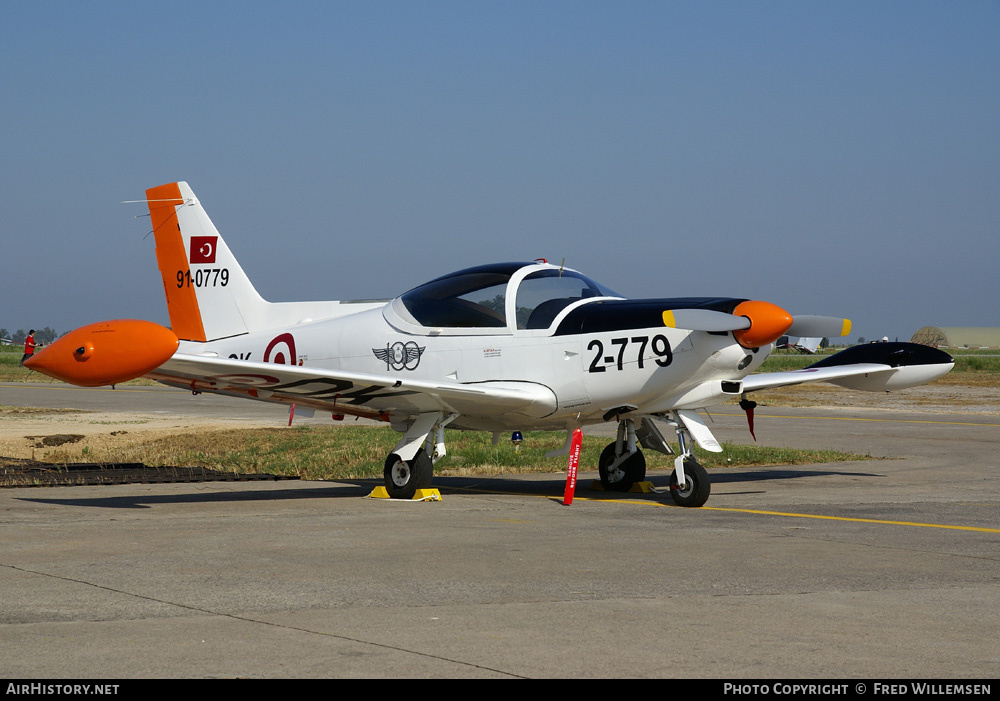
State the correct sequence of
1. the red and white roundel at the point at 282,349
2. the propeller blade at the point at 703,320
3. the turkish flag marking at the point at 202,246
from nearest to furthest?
the propeller blade at the point at 703,320, the red and white roundel at the point at 282,349, the turkish flag marking at the point at 202,246

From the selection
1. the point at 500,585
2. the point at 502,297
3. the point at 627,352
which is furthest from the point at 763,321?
the point at 500,585

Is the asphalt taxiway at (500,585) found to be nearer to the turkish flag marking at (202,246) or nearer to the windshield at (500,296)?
the windshield at (500,296)

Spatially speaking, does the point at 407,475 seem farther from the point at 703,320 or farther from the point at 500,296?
the point at 703,320

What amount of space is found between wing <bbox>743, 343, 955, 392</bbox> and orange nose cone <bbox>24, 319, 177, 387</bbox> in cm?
738

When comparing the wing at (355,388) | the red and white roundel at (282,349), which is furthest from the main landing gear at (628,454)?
the red and white roundel at (282,349)

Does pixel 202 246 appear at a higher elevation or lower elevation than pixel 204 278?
higher

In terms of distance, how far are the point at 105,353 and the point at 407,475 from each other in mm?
3570

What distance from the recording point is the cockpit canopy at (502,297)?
11438 millimetres

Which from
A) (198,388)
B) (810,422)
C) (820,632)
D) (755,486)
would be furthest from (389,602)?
(810,422)

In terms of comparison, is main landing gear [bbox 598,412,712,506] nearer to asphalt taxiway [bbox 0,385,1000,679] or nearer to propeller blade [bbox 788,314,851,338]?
asphalt taxiway [bbox 0,385,1000,679]

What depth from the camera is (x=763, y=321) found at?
10.2 metres

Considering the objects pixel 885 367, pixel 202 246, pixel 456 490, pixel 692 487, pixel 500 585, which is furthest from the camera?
pixel 202 246

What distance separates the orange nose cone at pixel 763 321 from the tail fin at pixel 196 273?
6332mm

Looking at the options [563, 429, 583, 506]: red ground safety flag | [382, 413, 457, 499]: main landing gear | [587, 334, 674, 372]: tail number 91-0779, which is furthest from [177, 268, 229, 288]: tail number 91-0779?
[587, 334, 674, 372]: tail number 91-0779
